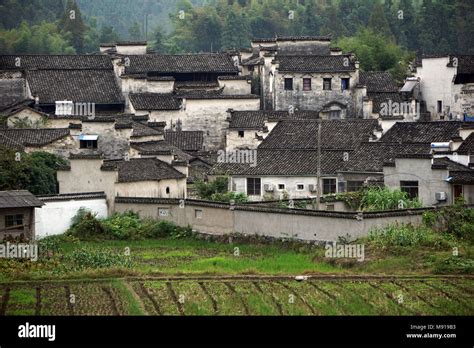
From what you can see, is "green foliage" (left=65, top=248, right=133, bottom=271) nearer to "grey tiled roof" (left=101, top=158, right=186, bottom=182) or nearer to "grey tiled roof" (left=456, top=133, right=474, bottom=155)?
"grey tiled roof" (left=101, top=158, right=186, bottom=182)

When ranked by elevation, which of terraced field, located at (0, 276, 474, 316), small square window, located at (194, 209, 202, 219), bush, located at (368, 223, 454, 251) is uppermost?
small square window, located at (194, 209, 202, 219)

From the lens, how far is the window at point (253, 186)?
50062mm

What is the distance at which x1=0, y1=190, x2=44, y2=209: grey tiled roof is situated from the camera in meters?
40.4

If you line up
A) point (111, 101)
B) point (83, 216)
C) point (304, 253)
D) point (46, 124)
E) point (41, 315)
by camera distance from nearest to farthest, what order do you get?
point (41, 315) < point (304, 253) < point (83, 216) < point (46, 124) < point (111, 101)

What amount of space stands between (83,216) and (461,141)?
1189 cm

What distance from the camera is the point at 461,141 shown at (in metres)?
48.6

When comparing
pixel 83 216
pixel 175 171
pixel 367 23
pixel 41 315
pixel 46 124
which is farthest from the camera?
pixel 367 23

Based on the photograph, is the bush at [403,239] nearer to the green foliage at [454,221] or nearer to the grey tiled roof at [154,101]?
the green foliage at [454,221]

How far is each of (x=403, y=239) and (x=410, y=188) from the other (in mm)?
6737

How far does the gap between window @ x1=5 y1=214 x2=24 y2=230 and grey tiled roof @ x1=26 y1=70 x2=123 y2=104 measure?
19644 mm

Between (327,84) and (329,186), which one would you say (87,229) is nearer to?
(329,186)

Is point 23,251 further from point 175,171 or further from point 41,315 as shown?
point 175,171

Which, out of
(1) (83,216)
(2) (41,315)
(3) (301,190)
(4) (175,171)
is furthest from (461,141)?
(2) (41,315)

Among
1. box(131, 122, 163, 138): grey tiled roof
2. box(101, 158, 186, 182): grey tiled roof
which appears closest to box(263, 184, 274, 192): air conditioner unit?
box(101, 158, 186, 182): grey tiled roof
